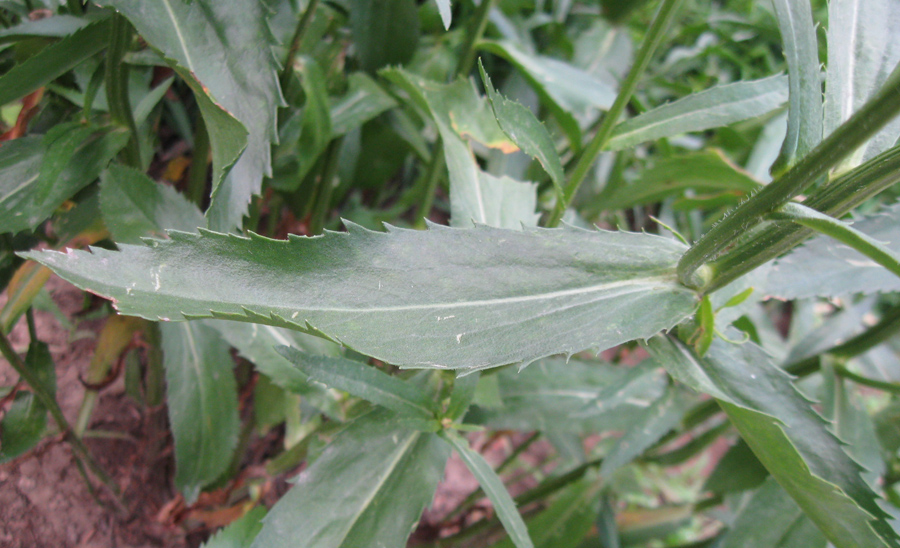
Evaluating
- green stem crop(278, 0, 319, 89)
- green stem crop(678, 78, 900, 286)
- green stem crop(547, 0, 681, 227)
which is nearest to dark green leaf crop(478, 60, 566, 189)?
green stem crop(547, 0, 681, 227)

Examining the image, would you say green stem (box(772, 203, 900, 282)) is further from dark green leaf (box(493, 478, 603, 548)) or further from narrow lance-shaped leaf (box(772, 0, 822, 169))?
dark green leaf (box(493, 478, 603, 548))

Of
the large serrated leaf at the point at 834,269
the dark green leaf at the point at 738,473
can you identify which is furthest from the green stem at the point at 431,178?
the dark green leaf at the point at 738,473

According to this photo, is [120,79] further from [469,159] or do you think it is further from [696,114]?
[696,114]

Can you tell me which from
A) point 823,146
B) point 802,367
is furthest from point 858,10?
point 802,367

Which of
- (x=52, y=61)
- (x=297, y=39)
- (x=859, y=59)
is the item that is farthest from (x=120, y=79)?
(x=859, y=59)

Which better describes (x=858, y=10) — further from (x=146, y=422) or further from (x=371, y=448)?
(x=146, y=422)

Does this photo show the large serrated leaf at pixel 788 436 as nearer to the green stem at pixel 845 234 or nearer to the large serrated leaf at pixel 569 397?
the green stem at pixel 845 234
